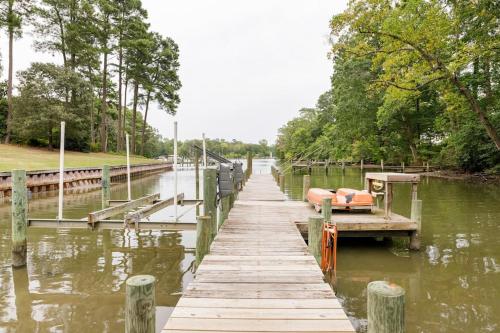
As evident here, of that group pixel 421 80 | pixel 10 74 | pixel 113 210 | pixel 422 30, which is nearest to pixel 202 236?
pixel 113 210

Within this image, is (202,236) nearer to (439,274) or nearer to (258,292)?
(258,292)

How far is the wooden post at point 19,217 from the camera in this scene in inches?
279

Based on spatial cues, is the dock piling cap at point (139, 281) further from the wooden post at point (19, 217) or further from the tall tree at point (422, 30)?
the tall tree at point (422, 30)

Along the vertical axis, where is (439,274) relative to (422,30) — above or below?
below

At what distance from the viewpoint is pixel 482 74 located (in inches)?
980

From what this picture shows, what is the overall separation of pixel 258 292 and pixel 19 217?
603 centimetres

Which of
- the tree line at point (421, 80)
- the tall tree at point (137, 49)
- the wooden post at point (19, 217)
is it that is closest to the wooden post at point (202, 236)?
the wooden post at point (19, 217)

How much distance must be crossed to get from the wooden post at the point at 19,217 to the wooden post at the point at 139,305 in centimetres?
565

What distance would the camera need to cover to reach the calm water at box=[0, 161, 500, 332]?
512 cm

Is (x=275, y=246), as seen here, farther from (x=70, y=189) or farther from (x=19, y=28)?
(x=19, y=28)

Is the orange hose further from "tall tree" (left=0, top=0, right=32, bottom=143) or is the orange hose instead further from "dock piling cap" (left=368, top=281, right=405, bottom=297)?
"tall tree" (left=0, top=0, right=32, bottom=143)

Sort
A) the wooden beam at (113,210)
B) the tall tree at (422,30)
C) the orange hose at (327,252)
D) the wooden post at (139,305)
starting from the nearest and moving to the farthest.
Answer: the wooden post at (139,305)
the orange hose at (327,252)
the wooden beam at (113,210)
the tall tree at (422,30)

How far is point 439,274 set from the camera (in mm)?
6957

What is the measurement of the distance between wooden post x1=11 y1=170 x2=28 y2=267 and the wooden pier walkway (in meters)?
4.49
